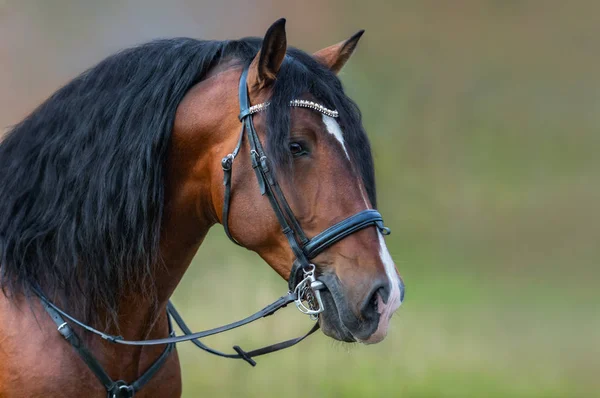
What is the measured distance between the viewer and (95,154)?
5.38 ft

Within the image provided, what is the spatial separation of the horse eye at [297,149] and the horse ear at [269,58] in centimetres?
19

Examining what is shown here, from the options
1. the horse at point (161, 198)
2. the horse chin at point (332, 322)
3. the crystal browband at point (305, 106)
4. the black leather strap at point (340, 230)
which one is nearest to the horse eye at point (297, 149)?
the horse at point (161, 198)

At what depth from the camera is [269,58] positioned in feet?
5.18

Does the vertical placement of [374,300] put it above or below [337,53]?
below

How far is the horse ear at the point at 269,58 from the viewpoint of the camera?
1.53m

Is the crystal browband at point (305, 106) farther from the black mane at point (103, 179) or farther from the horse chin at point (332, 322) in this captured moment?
the horse chin at point (332, 322)

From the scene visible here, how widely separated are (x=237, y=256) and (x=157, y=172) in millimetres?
3017

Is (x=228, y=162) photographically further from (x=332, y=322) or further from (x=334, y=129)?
(x=332, y=322)

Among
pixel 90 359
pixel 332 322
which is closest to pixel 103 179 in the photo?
pixel 90 359

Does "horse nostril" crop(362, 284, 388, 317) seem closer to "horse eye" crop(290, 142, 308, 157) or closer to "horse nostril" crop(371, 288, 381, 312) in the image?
"horse nostril" crop(371, 288, 381, 312)

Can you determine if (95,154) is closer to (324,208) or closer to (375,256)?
(324,208)

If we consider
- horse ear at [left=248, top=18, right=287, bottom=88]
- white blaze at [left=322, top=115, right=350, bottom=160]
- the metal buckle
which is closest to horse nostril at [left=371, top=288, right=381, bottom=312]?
the metal buckle

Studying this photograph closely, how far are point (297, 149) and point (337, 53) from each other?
1.50ft

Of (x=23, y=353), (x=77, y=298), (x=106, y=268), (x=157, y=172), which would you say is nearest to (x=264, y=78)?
(x=157, y=172)
